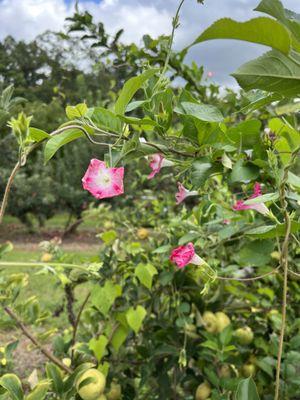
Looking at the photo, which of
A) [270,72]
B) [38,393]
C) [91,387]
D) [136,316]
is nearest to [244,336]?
[136,316]

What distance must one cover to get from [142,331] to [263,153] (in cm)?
78

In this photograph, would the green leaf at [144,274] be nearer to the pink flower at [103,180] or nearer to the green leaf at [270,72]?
the pink flower at [103,180]

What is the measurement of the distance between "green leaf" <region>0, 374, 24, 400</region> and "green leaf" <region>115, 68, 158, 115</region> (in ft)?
1.54

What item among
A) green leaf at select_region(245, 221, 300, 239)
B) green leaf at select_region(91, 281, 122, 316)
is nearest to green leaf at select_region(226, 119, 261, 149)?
green leaf at select_region(245, 221, 300, 239)

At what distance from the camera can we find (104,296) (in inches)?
43.5

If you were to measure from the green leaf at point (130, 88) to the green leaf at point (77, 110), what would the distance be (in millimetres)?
35

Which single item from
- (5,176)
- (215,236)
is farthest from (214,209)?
(5,176)

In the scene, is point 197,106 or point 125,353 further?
point 125,353

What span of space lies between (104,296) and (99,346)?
0.39ft

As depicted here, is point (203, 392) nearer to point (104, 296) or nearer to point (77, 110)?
point (104, 296)

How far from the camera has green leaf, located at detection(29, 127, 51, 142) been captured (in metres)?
0.50

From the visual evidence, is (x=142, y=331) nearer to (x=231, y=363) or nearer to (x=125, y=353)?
(x=125, y=353)

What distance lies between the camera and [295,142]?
573mm

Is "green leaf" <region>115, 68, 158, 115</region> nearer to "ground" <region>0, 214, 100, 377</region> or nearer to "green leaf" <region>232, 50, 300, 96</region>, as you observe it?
"green leaf" <region>232, 50, 300, 96</region>
